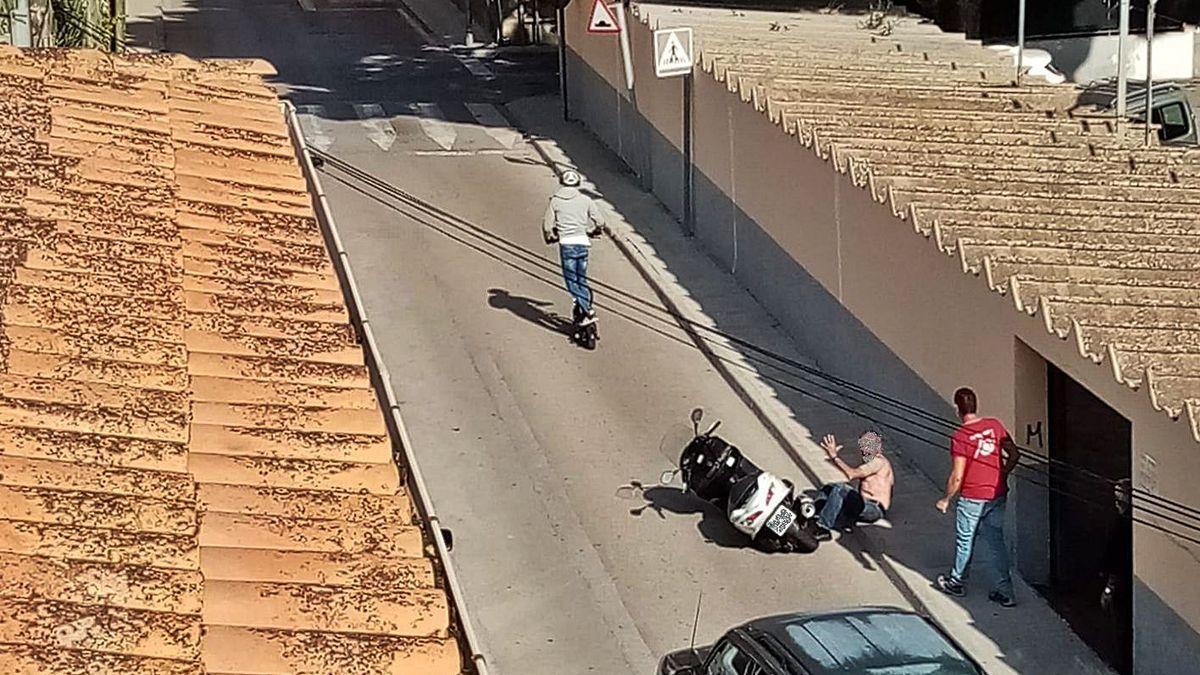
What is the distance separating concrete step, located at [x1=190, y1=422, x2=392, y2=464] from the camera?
340 inches

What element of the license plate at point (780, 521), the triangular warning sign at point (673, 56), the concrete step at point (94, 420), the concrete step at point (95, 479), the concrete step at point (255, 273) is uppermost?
the triangular warning sign at point (673, 56)

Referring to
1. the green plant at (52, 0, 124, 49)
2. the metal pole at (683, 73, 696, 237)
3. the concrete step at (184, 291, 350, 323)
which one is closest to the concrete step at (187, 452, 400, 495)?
the concrete step at (184, 291, 350, 323)

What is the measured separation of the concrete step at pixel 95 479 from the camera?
766cm

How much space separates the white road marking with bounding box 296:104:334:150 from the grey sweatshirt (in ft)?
30.3

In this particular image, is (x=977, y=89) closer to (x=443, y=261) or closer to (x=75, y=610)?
(x=443, y=261)

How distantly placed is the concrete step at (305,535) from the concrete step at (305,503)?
0.06 m

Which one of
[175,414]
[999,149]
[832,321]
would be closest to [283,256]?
[175,414]

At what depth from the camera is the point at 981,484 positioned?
545 inches

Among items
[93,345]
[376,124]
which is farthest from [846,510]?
[376,124]

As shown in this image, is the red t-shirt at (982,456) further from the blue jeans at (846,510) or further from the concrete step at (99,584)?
the concrete step at (99,584)

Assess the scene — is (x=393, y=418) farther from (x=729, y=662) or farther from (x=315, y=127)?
(x=315, y=127)

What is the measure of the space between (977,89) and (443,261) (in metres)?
6.13

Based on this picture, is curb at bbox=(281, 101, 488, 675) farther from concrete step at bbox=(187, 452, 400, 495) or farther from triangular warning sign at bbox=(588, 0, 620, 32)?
triangular warning sign at bbox=(588, 0, 620, 32)

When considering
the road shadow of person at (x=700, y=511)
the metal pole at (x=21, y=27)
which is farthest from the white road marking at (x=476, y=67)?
the road shadow of person at (x=700, y=511)
